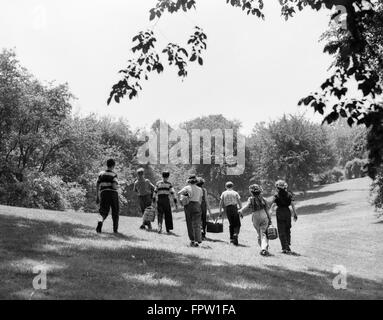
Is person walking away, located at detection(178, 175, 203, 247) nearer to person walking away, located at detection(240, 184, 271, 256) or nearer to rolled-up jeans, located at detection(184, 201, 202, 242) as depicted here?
rolled-up jeans, located at detection(184, 201, 202, 242)

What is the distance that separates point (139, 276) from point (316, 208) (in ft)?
150

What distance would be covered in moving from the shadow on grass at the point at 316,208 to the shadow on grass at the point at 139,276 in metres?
39.0

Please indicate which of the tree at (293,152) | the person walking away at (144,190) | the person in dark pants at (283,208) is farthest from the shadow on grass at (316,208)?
the person in dark pants at (283,208)

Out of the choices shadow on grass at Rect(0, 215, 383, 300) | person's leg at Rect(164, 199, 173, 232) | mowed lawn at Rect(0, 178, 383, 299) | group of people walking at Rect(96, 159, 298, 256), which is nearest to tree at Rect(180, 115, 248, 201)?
person's leg at Rect(164, 199, 173, 232)

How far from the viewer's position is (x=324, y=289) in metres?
8.87

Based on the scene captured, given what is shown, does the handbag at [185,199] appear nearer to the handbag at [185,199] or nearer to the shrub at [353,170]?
the handbag at [185,199]

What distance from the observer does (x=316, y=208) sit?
51.0m

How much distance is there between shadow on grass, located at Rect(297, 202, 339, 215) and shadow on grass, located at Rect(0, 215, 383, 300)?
39.0 meters

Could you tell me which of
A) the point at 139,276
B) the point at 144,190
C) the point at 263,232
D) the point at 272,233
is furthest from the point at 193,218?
the point at 139,276

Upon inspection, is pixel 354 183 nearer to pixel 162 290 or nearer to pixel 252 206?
pixel 252 206
